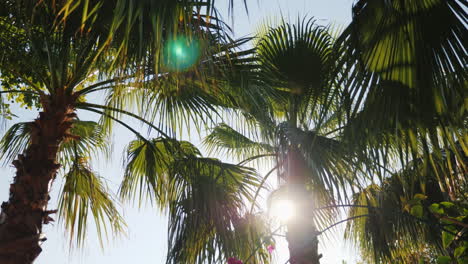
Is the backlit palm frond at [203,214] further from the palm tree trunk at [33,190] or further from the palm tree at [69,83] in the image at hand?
the palm tree trunk at [33,190]

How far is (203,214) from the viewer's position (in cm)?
314

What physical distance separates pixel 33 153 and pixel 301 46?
2.22m

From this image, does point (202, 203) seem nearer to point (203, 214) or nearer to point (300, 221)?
point (203, 214)

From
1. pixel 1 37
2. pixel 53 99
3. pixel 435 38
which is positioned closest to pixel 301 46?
pixel 435 38

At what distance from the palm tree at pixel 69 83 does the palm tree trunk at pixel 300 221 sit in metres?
0.91

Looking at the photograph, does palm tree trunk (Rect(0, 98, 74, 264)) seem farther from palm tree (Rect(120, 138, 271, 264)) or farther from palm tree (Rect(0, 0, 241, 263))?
palm tree (Rect(120, 138, 271, 264))

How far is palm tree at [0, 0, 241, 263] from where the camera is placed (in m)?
2.09

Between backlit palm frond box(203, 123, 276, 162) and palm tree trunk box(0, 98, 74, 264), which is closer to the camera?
palm tree trunk box(0, 98, 74, 264)

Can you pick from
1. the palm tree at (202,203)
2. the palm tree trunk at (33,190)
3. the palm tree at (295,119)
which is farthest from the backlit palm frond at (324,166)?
the palm tree trunk at (33,190)

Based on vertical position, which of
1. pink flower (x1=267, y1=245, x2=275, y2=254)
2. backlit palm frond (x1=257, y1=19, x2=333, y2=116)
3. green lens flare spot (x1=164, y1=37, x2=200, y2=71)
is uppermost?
backlit palm frond (x1=257, y1=19, x2=333, y2=116)

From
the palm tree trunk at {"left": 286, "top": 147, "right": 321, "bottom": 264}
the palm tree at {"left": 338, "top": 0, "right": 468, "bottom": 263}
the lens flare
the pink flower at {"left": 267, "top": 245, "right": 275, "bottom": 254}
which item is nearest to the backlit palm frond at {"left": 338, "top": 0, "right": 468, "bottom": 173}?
the palm tree at {"left": 338, "top": 0, "right": 468, "bottom": 263}

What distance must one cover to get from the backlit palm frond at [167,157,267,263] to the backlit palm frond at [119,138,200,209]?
140 mm

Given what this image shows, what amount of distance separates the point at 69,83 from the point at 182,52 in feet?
4.54

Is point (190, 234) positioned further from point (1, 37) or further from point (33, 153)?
point (1, 37)
